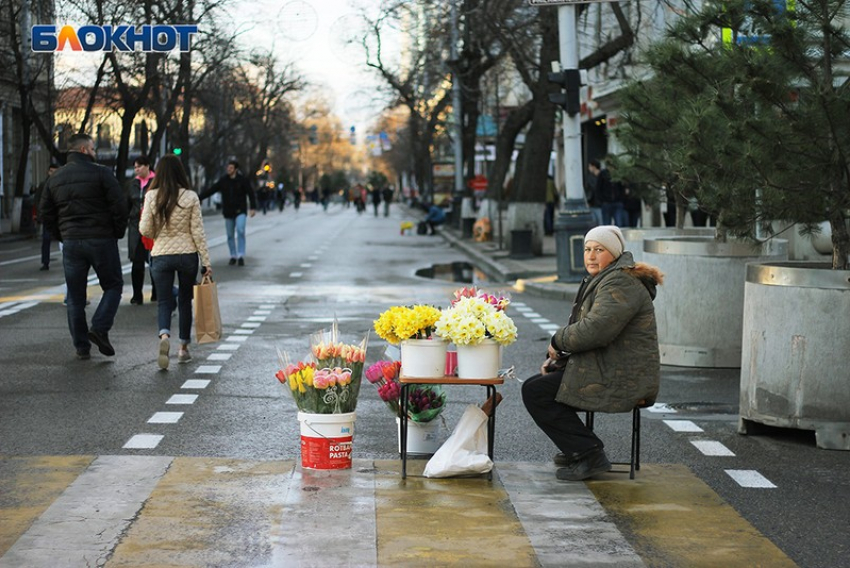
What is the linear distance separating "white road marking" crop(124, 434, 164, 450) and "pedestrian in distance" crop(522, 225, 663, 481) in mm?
2465

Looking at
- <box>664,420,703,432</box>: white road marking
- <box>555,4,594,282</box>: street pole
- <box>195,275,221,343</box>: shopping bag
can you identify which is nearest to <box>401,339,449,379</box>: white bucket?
<box>664,420,703,432</box>: white road marking

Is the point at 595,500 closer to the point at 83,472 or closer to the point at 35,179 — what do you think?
the point at 83,472

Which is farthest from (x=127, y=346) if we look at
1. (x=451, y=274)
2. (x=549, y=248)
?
(x=549, y=248)

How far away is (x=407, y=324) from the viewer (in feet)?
25.2

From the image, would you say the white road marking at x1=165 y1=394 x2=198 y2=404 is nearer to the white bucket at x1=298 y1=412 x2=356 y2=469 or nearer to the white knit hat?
the white bucket at x1=298 y1=412 x2=356 y2=469

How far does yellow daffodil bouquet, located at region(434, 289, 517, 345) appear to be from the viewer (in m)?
7.50

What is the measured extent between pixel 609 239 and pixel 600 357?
63 cm

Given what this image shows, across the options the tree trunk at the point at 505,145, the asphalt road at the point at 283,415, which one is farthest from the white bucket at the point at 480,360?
the tree trunk at the point at 505,145

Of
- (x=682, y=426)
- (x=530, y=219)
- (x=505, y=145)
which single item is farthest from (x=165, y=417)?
(x=505, y=145)

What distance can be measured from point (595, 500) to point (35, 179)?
6780 centimetres

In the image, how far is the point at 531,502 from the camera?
7.20 meters

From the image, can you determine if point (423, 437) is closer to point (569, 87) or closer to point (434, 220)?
point (569, 87)

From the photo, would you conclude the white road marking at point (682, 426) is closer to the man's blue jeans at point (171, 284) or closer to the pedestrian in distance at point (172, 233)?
the pedestrian in distance at point (172, 233)

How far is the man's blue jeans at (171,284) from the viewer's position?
12.7 m
